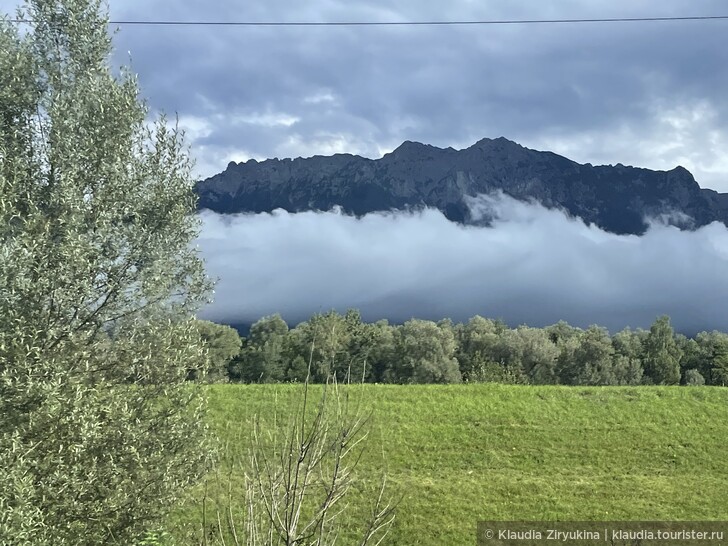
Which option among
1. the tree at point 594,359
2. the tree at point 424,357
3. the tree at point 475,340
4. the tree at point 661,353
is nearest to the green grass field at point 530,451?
the tree at point 594,359

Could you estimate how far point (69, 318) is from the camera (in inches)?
399

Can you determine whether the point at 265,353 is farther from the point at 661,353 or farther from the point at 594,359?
the point at 661,353

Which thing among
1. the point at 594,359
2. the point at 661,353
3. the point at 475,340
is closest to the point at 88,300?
the point at 594,359

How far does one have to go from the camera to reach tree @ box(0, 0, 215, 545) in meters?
9.18

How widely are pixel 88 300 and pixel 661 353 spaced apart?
98178 millimetres

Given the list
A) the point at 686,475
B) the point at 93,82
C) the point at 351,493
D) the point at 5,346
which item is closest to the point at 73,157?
the point at 93,82

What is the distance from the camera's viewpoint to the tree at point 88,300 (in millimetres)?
9180

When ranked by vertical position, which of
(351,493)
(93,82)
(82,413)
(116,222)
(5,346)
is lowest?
(351,493)

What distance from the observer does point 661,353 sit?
9112 cm

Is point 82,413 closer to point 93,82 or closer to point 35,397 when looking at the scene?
point 35,397

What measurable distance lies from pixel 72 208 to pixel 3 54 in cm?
387

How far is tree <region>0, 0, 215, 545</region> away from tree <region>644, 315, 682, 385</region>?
9347cm

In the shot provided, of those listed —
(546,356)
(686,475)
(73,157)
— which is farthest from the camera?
(546,356)

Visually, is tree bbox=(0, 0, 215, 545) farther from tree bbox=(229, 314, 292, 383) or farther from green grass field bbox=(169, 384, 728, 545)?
tree bbox=(229, 314, 292, 383)
